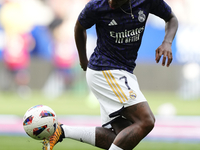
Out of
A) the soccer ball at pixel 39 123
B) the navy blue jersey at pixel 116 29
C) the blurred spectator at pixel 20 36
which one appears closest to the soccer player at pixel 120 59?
the navy blue jersey at pixel 116 29

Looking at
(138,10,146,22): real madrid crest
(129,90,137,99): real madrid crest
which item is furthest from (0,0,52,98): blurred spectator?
(129,90,137,99): real madrid crest

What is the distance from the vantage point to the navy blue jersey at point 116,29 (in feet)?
13.5

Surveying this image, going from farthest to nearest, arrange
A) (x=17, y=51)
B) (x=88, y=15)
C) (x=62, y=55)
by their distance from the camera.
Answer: (x=17, y=51) < (x=62, y=55) < (x=88, y=15)

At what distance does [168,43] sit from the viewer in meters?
4.22

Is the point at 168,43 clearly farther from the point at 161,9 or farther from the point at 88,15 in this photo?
the point at 88,15

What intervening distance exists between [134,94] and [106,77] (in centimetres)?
36

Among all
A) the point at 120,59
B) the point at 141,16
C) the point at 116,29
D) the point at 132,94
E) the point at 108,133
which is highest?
the point at 141,16

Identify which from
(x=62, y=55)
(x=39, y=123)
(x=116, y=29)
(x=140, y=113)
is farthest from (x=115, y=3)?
(x=62, y=55)

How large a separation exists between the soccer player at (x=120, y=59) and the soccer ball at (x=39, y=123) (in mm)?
183

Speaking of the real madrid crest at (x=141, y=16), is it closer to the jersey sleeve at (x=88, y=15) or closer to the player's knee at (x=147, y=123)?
the jersey sleeve at (x=88, y=15)

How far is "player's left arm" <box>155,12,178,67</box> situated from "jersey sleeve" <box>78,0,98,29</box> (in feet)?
2.44

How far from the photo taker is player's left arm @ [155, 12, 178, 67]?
4.02 meters

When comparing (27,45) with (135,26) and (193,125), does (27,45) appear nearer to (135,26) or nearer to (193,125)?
(193,125)

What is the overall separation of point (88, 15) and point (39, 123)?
4.18 feet
